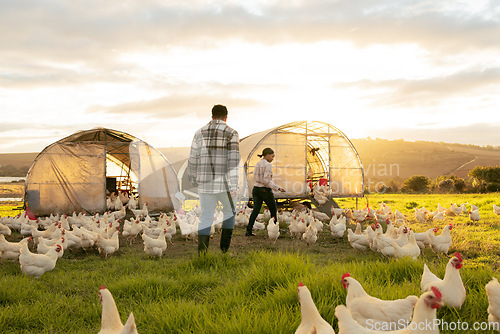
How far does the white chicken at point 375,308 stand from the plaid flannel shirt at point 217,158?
2577 millimetres

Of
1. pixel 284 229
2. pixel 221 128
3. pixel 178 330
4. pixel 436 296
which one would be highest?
pixel 221 128

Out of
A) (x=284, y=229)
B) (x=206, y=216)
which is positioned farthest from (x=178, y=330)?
(x=284, y=229)

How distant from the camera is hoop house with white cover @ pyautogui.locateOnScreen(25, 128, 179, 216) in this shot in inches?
495

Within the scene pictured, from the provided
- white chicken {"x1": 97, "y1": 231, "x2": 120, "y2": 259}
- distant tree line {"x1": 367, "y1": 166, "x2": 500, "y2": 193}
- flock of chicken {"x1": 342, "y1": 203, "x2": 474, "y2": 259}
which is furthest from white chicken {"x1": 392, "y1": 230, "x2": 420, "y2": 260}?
distant tree line {"x1": 367, "y1": 166, "x2": 500, "y2": 193}

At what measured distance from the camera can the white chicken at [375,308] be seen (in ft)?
7.77

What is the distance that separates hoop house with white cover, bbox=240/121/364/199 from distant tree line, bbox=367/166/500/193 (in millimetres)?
14588

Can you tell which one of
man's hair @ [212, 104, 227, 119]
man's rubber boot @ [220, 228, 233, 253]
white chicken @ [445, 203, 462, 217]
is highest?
man's hair @ [212, 104, 227, 119]

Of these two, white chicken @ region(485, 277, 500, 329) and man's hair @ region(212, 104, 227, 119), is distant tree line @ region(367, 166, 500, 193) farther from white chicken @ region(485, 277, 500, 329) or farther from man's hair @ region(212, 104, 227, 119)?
white chicken @ region(485, 277, 500, 329)

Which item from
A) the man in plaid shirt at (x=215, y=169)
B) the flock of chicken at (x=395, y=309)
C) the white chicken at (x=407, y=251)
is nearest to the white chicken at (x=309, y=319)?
the flock of chicken at (x=395, y=309)

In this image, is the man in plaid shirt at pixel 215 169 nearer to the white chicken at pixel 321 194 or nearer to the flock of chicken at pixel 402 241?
the flock of chicken at pixel 402 241

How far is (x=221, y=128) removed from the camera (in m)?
4.86

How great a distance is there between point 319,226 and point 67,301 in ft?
20.5

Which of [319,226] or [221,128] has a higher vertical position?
[221,128]

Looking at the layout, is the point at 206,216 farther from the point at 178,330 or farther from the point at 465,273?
the point at 465,273
